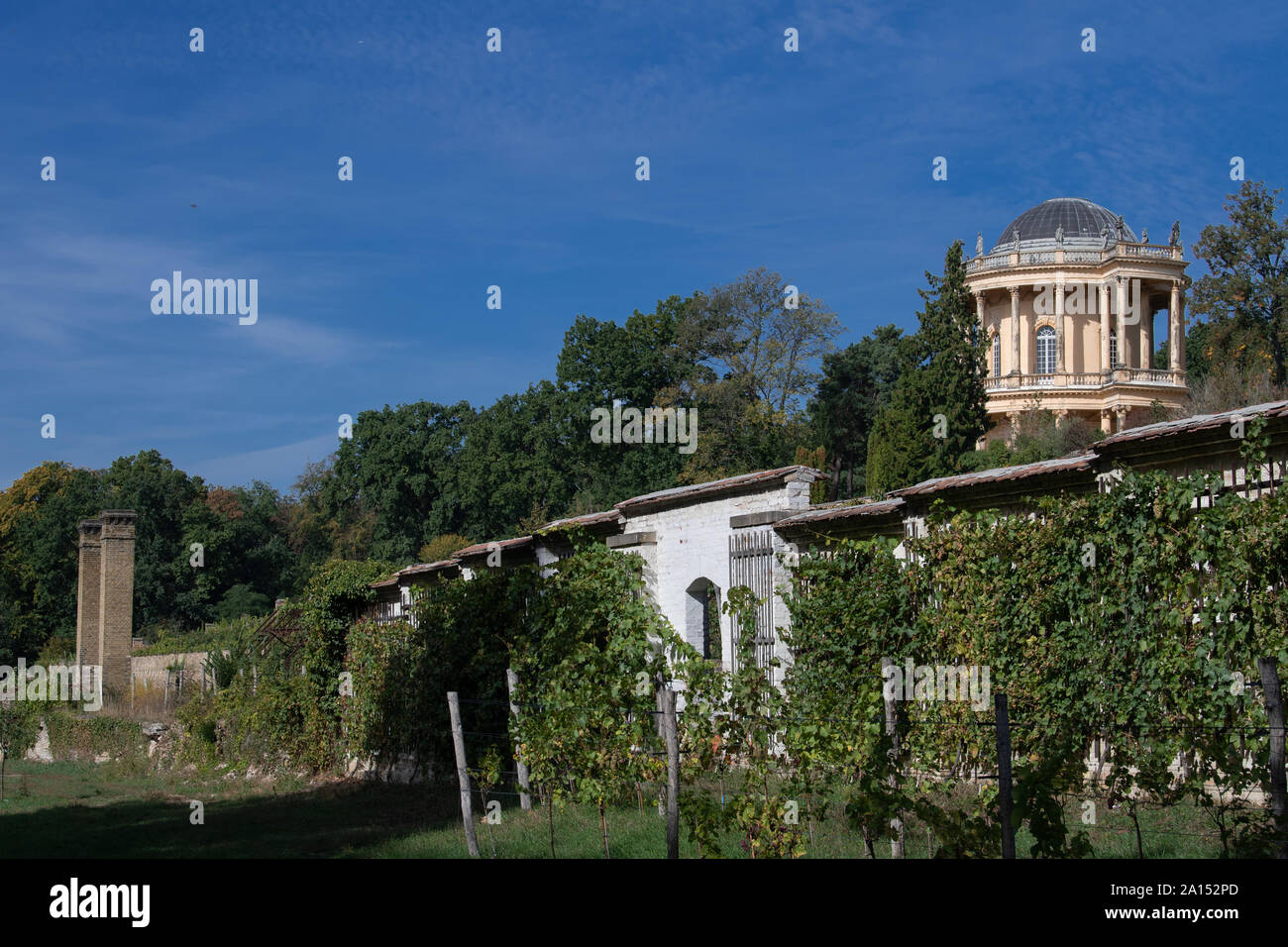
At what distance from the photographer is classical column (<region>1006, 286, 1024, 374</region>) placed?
50.7 metres

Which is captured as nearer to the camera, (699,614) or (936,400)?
(699,614)

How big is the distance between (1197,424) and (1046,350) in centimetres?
4616

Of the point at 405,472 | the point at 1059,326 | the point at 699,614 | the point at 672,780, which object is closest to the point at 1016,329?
the point at 1059,326

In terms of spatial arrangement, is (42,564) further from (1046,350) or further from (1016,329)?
(1046,350)

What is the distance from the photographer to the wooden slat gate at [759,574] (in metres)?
12.8

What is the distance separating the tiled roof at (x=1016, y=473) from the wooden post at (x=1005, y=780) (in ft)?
12.4

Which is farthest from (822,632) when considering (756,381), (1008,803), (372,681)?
(756,381)

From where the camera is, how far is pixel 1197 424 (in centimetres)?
824

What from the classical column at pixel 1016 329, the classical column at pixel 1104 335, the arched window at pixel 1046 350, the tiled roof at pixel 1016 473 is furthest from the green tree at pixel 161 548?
the tiled roof at pixel 1016 473

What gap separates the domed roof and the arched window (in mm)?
4023

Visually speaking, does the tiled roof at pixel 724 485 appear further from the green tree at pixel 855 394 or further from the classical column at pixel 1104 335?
the classical column at pixel 1104 335

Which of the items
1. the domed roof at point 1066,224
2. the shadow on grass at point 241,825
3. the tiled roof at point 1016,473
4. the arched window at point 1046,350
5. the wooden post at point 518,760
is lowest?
the shadow on grass at point 241,825

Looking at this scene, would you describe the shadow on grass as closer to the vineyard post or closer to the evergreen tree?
the vineyard post

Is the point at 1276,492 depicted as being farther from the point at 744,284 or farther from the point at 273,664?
the point at 744,284
